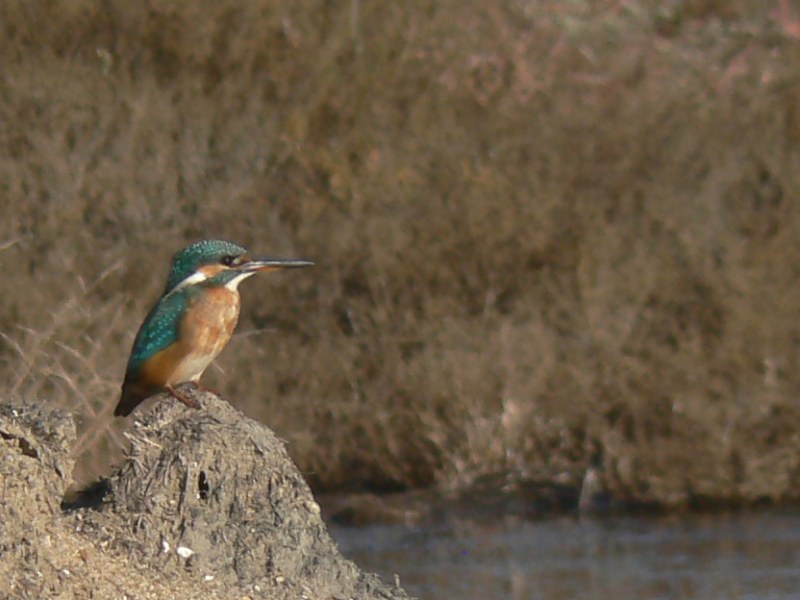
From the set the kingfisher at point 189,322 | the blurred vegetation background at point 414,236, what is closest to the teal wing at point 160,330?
the kingfisher at point 189,322

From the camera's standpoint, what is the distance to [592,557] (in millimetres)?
9750

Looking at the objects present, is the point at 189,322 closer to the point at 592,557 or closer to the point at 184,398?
the point at 184,398

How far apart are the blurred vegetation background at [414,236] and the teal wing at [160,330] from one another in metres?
4.34

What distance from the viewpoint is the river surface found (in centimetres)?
899

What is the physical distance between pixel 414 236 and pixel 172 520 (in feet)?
24.0

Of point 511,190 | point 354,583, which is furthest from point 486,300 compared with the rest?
point 354,583

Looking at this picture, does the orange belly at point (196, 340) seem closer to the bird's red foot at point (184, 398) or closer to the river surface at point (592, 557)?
the bird's red foot at point (184, 398)

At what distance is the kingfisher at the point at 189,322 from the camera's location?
232 inches

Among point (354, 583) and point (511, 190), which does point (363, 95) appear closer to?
point (511, 190)

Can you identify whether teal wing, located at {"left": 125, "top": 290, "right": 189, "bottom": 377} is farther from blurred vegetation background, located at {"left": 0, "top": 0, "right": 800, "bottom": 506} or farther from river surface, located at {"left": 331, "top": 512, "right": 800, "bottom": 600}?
blurred vegetation background, located at {"left": 0, "top": 0, "right": 800, "bottom": 506}

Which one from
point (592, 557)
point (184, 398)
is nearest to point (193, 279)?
point (184, 398)

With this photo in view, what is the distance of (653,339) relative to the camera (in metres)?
11.6

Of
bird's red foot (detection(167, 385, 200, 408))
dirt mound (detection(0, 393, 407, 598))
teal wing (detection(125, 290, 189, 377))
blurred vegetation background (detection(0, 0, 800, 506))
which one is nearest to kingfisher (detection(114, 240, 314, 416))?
teal wing (detection(125, 290, 189, 377))

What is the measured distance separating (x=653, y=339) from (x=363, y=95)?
254 cm
